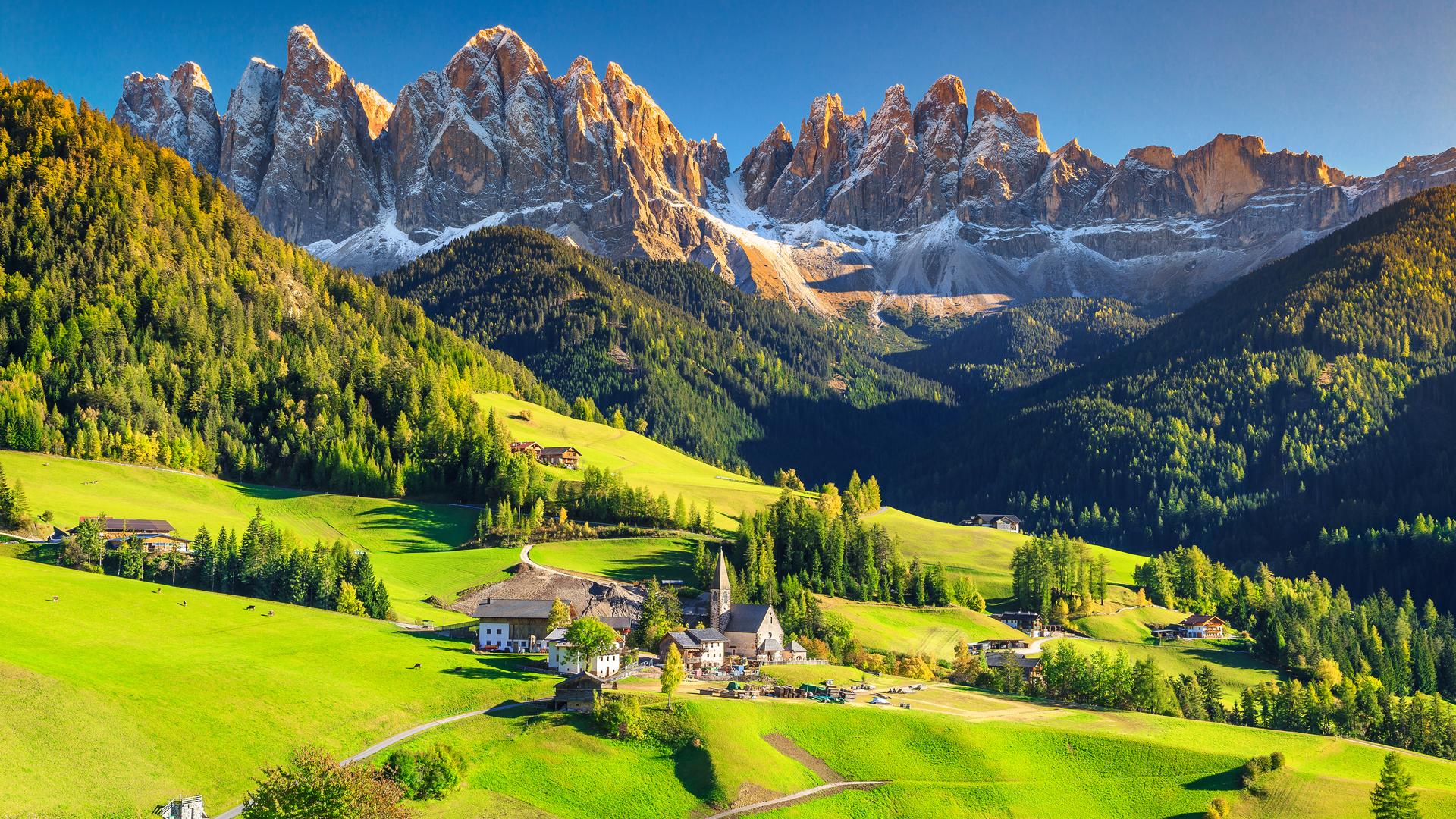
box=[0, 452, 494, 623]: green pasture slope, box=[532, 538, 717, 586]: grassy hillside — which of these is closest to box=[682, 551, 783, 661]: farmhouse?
box=[532, 538, 717, 586]: grassy hillside

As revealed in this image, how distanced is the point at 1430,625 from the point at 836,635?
3809 inches

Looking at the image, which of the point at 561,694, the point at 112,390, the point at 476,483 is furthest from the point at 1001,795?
the point at 112,390

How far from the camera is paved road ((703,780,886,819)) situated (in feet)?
247

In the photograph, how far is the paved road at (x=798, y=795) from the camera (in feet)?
247

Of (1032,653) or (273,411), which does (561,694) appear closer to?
(1032,653)

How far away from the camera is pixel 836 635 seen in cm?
12306

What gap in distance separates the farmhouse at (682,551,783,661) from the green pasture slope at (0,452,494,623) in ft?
84.8

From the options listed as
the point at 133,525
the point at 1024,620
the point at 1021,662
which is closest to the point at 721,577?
the point at 1021,662

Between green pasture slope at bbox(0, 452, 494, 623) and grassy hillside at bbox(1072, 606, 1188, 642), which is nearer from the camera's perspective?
green pasture slope at bbox(0, 452, 494, 623)

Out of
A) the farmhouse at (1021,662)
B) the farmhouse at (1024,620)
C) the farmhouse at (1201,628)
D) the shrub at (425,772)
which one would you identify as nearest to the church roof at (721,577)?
the farmhouse at (1021,662)

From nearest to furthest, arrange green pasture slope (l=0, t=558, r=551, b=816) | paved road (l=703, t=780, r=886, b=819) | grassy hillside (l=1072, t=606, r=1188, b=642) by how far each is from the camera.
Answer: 1. green pasture slope (l=0, t=558, r=551, b=816)
2. paved road (l=703, t=780, r=886, b=819)
3. grassy hillside (l=1072, t=606, r=1188, b=642)

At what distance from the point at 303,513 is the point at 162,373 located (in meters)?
37.1

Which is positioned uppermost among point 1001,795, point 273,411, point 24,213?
point 24,213

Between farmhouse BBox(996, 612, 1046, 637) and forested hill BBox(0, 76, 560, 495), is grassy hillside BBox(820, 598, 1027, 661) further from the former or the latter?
forested hill BBox(0, 76, 560, 495)
